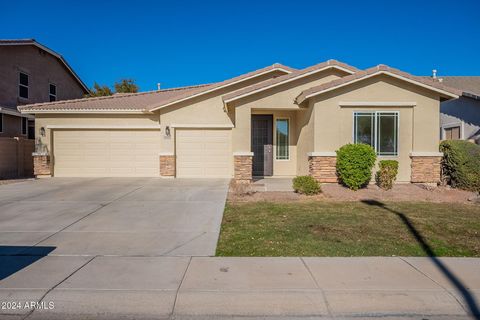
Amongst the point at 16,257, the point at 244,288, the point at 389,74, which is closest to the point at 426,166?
the point at 389,74

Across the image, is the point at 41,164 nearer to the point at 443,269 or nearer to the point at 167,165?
the point at 167,165

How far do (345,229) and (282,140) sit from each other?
8781mm

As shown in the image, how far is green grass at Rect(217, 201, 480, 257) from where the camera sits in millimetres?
5438

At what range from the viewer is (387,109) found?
39.1ft

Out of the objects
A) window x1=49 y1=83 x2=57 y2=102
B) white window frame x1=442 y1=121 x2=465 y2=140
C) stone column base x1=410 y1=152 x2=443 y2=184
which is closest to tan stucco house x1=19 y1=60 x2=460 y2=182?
stone column base x1=410 y1=152 x2=443 y2=184

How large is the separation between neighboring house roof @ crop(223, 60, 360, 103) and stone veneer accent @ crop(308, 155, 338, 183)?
3427 mm

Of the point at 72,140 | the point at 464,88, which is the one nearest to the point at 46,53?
the point at 72,140

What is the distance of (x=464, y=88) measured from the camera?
61.3 ft

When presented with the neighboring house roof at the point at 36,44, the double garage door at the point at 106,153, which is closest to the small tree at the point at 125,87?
the neighboring house roof at the point at 36,44

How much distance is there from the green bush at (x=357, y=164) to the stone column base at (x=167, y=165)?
752 cm

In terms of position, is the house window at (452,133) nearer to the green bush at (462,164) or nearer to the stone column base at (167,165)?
the green bush at (462,164)

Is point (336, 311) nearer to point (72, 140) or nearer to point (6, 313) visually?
point (6, 313)

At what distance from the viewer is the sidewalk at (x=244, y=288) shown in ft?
11.7

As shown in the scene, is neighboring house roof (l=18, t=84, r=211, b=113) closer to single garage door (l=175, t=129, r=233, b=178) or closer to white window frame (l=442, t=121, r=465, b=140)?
single garage door (l=175, t=129, r=233, b=178)
